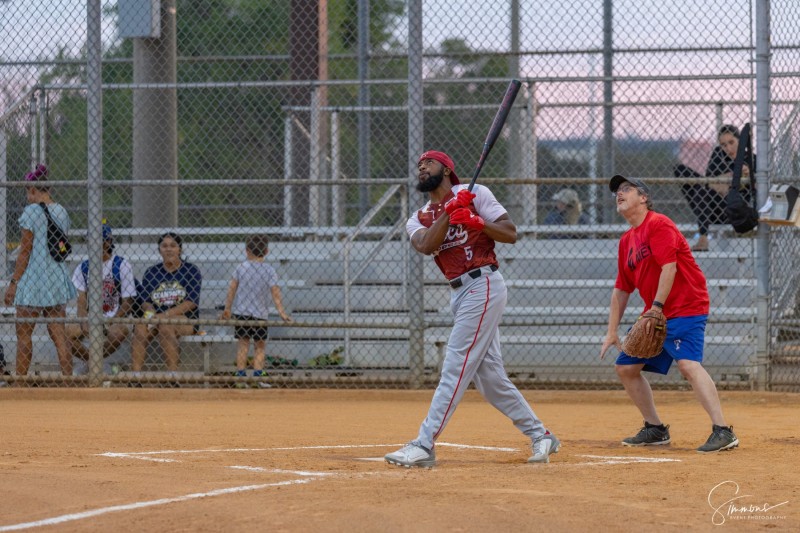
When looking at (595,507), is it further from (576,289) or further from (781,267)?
(576,289)

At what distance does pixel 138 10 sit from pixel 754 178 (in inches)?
284

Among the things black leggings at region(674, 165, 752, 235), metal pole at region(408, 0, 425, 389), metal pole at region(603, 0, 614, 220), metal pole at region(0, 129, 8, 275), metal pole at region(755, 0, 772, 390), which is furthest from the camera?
metal pole at region(603, 0, 614, 220)

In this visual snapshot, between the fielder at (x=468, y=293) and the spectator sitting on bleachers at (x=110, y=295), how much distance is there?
575 centimetres

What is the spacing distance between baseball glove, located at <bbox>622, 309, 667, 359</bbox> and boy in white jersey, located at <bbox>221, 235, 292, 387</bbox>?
16.3ft

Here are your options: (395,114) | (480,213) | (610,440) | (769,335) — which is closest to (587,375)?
(769,335)

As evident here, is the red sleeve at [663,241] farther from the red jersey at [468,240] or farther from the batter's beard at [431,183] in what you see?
the batter's beard at [431,183]

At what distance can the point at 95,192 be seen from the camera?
11.0 m

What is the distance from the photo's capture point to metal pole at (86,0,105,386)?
36.0 feet

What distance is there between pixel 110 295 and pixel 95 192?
1.26 meters

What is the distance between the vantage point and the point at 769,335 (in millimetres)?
10500

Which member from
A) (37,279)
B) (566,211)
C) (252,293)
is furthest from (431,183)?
(566,211)

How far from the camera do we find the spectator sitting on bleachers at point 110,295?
37.9 feet

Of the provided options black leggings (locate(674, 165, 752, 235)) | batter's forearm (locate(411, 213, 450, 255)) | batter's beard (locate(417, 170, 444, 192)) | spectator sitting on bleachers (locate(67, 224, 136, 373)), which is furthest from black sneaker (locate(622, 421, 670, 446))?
spectator sitting on bleachers (locate(67, 224, 136, 373))
